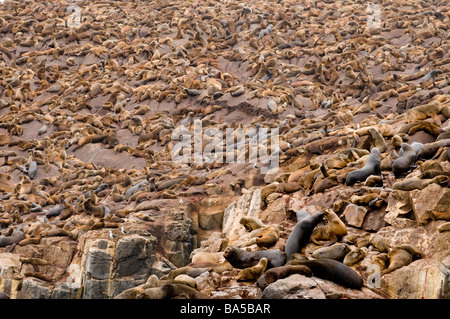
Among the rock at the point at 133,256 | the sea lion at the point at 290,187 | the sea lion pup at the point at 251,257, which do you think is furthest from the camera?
the rock at the point at 133,256

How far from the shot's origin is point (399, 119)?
41.1ft

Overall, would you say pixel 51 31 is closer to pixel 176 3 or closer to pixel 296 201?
pixel 176 3

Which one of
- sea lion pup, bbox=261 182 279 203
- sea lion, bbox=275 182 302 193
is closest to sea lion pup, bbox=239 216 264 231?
sea lion, bbox=275 182 302 193

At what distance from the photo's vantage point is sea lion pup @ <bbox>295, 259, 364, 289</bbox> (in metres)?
5.99

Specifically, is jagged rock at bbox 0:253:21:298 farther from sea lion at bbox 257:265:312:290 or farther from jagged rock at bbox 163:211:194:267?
sea lion at bbox 257:265:312:290

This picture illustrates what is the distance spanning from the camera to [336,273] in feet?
19.9

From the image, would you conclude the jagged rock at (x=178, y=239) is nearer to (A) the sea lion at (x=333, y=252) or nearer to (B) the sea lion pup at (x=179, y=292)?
(A) the sea lion at (x=333, y=252)

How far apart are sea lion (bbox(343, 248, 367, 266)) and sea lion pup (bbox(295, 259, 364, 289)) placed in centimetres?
53

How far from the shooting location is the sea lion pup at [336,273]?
5.99m

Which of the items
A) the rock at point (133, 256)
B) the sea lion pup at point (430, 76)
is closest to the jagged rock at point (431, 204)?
the rock at point (133, 256)

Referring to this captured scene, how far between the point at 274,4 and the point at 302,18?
3865 millimetres

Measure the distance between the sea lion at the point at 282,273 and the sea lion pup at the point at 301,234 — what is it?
1049mm

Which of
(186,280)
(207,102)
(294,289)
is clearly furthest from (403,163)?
(207,102)

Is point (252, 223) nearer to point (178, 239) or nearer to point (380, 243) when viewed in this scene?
point (380, 243)
